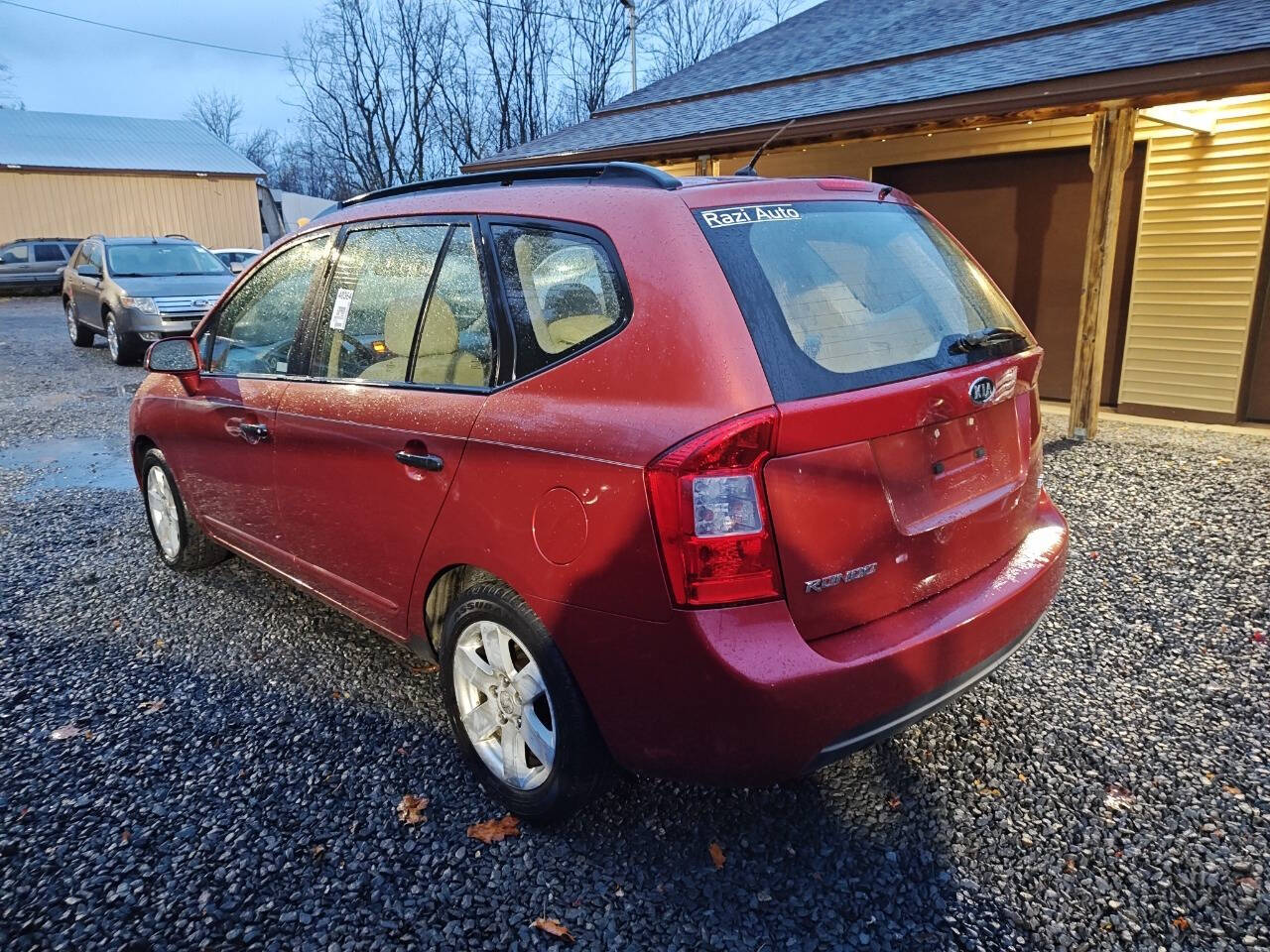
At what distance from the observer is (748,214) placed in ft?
7.39

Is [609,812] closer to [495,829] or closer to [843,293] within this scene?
[495,829]

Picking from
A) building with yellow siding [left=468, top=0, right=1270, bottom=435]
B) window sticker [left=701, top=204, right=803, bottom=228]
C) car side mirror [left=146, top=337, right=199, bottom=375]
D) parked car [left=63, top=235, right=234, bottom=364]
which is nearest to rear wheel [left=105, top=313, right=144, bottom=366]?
parked car [left=63, top=235, right=234, bottom=364]

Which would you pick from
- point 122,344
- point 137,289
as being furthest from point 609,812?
point 137,289

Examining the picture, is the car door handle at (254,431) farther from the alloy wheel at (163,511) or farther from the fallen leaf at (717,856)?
the fallen leaf at (717,856)

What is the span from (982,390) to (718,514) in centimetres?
95

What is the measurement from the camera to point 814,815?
252 cm

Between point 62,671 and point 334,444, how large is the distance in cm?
168

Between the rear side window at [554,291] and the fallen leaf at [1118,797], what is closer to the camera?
the rear side window at [554,291]

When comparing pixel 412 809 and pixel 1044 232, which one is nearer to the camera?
pixel 412 809

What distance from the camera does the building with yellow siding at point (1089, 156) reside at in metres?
6.68

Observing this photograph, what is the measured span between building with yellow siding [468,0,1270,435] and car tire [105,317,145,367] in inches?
269

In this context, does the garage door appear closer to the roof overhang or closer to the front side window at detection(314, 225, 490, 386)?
the roof overhang

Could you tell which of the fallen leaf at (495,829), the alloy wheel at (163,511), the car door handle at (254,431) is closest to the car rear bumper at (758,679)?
the fallen leaf at (495,829)

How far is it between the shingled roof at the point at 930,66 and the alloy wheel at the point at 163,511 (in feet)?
21.2
